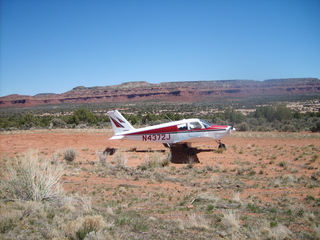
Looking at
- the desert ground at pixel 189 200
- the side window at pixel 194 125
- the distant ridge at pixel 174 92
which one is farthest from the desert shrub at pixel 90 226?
the distant ridge at pixel 174 92

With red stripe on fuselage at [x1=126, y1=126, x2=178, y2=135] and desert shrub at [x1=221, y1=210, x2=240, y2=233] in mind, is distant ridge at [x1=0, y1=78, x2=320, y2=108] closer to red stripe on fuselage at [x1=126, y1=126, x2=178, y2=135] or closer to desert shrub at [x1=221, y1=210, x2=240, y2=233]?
red stripe on fuselage at [x1=126, y1=126, x2=178, y2=135]

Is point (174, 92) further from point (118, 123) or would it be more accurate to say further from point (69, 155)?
point (69, 155)

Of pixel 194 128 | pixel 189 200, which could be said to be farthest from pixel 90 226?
pixel 194 128

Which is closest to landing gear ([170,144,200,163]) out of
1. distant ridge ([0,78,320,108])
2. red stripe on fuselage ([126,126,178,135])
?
red stripe on fuselage ([126,126,178,135])

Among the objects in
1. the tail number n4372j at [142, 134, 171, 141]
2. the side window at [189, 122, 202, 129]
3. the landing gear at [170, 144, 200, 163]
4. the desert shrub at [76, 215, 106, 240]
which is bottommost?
the landing gear at [170, 144, 200, 163]

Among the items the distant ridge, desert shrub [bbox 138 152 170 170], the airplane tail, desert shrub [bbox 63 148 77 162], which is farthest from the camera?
the distant ridge

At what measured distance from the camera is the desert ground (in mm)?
5723

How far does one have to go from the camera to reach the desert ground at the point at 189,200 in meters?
5.72

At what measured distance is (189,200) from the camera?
26.1 ft

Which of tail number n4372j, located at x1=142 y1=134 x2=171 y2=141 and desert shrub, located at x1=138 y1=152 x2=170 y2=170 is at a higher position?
tail number n4372j, located at x1=142 y1=134 x2=171 y2=141

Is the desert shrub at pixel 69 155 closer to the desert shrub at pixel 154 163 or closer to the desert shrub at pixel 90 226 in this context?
the desert shrub at pixel 154 163

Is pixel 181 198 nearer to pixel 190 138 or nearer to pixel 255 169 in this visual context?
pixel 255 169

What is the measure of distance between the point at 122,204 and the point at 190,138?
27.0 feet

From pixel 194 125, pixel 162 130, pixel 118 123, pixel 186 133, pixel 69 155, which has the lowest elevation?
pixel 69 155
